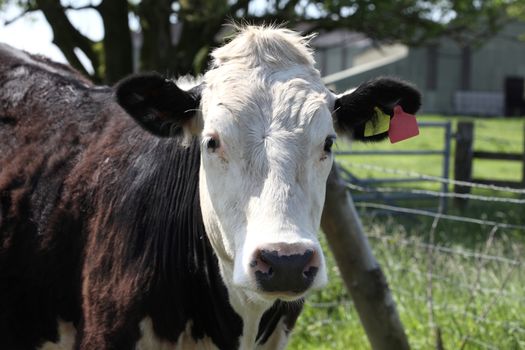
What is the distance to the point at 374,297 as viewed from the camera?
489 cm

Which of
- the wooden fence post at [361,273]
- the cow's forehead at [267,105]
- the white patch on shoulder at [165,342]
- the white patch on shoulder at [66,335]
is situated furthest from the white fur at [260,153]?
the wooden fence post at [361,273]

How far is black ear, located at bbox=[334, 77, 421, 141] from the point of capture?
3586mm

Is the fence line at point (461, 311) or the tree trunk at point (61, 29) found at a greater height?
the tree trunk at point (61, 29)

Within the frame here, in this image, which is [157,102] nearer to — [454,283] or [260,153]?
[260,153]

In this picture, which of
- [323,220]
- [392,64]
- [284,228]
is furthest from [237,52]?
[392,64]

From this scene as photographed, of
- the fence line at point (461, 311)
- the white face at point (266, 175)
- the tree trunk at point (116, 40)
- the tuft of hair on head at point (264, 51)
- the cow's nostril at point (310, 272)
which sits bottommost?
the fence line at point (461, 311)

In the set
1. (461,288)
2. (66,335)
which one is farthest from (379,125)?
(461,288)

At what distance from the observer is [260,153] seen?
3.08 m

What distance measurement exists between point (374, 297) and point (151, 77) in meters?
2.26

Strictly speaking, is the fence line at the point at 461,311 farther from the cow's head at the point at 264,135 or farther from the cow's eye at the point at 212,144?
the cow's eye at the point at 212,144

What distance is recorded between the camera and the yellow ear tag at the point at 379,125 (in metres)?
3.76

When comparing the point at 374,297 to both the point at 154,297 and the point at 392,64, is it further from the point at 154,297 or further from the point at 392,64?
the point at 392,64

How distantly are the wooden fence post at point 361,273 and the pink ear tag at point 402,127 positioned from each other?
3.33 ft

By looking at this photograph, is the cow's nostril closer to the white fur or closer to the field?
the white fur
